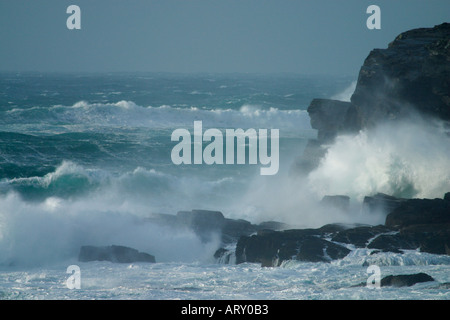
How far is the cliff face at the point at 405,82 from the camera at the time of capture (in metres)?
20.9

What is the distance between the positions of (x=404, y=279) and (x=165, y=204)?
13361 mm

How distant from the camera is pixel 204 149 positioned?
3559 cm

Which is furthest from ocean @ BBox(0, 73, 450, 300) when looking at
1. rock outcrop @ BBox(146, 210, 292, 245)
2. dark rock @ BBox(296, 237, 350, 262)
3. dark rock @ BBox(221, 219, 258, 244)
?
dark rock @ BBox(221, 219, 258, 244)

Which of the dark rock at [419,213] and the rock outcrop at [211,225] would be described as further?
the rock outcrop at [211,225]

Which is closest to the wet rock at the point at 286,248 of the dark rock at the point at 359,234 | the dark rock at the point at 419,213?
the dark rock at the point at 359,234

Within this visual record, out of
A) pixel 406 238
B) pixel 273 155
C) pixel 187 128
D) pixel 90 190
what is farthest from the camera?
pixel 187 128

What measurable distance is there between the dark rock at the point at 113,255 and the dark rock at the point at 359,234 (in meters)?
5.00

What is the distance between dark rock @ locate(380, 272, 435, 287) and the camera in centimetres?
1243

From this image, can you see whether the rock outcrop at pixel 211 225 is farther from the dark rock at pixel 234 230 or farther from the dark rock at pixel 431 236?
the dark rock at pixel 431 236

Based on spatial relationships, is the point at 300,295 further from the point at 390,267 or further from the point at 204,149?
the point at 204,149

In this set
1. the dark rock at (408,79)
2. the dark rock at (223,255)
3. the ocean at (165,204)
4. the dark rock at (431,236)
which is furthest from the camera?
the dark rock at (408,79)

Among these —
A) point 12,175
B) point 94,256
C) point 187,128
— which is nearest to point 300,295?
point 94,256
